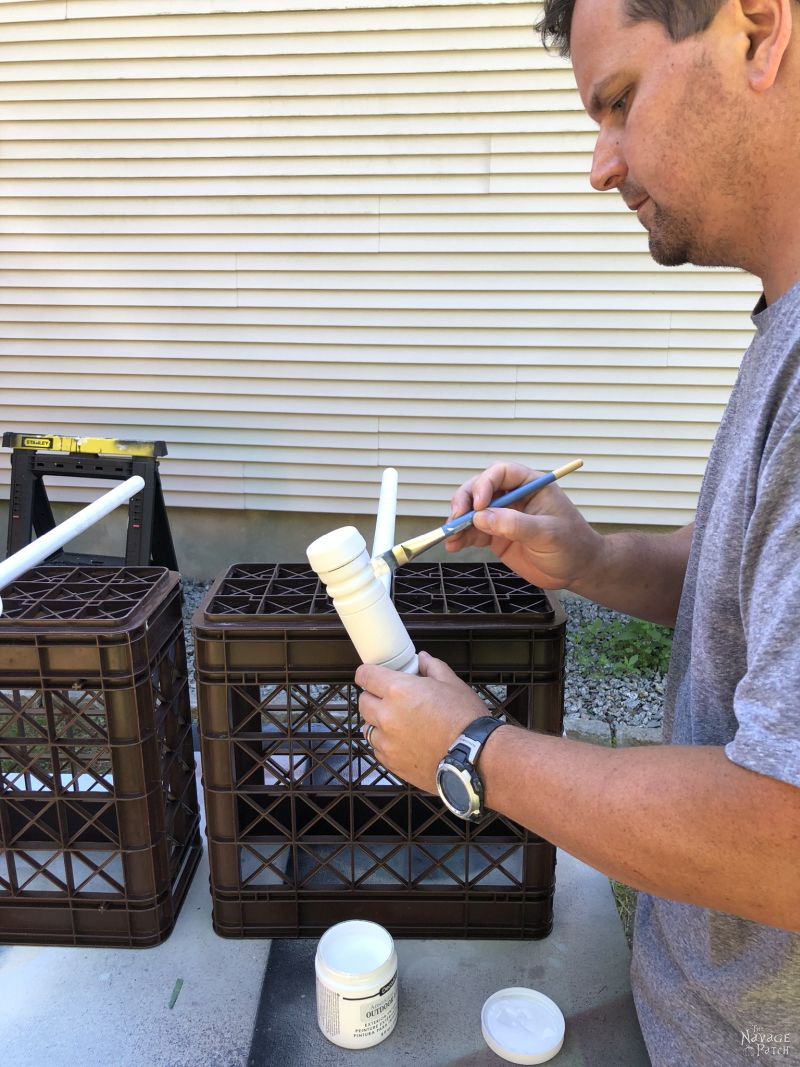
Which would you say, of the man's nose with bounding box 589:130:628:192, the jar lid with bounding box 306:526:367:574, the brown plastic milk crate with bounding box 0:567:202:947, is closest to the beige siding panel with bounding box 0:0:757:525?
the brown plastic milk crate with bounding box 0:567:202:947

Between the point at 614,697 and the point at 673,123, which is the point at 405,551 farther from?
the point at 614,697

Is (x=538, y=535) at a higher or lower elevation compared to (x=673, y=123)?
lower

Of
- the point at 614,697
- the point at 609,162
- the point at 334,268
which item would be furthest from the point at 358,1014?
the point at 334,268

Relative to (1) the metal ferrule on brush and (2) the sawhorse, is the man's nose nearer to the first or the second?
(1) the metal ferrule on brush

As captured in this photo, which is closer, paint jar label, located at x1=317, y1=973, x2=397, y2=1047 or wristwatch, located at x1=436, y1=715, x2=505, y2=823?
wristwatch, located at x1=436, y1=715, x2=505, y2=823

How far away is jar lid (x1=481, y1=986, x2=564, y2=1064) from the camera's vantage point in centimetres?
147

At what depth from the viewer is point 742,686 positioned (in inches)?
34.0

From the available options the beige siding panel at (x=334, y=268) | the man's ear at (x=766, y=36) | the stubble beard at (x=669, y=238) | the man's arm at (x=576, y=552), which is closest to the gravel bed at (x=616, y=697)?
the beige siding panel at (x=334, y=268)

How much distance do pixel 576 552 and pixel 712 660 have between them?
20.9 inches

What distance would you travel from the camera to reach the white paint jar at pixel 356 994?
1.46 meters

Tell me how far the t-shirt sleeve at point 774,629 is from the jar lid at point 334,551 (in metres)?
0.58

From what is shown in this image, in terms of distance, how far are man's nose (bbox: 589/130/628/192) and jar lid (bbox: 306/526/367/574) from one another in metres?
0.72

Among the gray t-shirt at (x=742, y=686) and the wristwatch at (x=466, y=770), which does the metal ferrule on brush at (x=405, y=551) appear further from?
the gray t-shirt at (x=742, y=686)

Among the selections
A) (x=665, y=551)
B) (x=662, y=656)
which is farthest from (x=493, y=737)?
(x=662, y=656)
